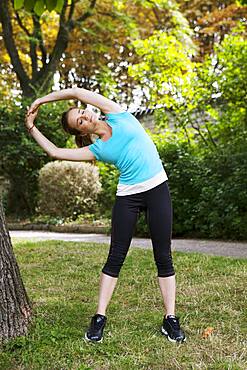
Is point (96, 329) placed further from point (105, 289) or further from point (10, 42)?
point (10, 42)

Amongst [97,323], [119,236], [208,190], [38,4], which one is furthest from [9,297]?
[208,190]

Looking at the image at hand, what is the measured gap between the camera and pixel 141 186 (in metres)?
3.38

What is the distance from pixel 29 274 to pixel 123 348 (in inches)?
99.1

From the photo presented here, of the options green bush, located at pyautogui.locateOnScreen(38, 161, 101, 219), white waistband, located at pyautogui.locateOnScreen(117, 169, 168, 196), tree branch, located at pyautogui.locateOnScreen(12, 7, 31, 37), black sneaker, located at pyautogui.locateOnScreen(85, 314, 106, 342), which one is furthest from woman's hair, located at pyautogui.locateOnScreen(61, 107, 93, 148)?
tree branch, located at pyautogui.locateOnScreen(12, 7, 31, 37)

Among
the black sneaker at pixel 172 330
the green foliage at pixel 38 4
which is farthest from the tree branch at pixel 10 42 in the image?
the black sneaker at pixel 172 330

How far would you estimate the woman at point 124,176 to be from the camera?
337 cm

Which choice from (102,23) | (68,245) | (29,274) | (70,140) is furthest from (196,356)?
(102,23)

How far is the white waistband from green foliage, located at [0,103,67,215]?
1016 centimetres

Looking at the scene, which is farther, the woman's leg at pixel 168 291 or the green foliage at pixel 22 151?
the green foliage at pixel 22 151

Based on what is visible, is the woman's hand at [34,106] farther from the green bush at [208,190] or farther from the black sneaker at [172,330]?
the green bush at [208,190]

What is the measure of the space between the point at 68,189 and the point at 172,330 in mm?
9259

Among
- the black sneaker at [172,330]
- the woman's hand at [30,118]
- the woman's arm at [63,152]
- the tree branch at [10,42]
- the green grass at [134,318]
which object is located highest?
the tree branch at [10,42]

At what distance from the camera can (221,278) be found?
4.98m

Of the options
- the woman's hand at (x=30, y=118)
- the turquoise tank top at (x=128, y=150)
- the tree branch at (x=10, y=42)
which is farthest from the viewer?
the tree branch at (x=10, y=42)
